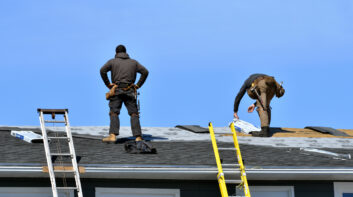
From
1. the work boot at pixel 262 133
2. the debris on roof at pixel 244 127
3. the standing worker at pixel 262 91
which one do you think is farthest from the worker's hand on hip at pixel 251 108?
the work boot at pixel 262 133

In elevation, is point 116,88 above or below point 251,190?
above

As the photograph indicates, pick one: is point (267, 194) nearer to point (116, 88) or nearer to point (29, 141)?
point (116, 88)

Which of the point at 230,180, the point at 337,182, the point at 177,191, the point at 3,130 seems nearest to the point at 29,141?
the point at 3,130

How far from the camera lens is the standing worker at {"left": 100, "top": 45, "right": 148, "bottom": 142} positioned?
13805 millimetres

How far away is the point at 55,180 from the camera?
1184cm

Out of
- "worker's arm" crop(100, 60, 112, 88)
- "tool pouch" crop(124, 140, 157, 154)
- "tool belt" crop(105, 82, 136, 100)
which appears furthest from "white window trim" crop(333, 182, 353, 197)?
"worker's arm" crop(100, 60, 112, 88)

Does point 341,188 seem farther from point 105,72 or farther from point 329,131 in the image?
point 105,72

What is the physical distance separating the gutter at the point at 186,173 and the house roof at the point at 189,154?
2cm

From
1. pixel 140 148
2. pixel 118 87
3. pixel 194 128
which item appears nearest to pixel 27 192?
pixel 140 148

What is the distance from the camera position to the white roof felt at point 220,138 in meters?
15.4

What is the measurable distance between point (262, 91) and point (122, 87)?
195 inches

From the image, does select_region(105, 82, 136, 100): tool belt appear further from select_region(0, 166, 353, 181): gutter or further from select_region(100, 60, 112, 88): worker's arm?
select_region(0, 166, 353, 181): gutter

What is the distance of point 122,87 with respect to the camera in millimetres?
13883

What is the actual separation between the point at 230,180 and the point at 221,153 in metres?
1.37
